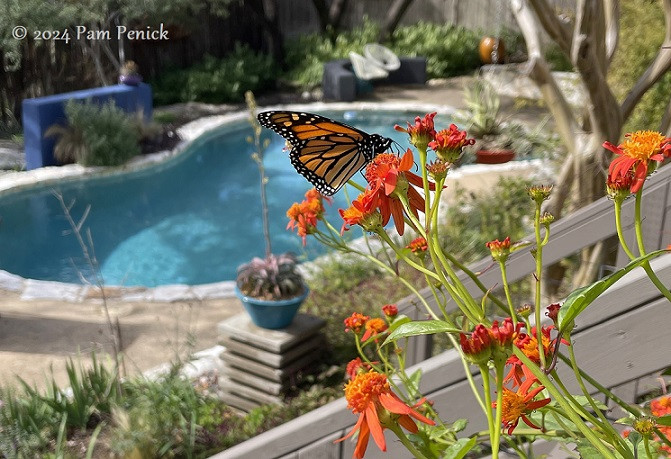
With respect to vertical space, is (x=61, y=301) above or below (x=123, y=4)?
below

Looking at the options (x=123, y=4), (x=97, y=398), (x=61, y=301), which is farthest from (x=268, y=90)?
(x=97, y=398)

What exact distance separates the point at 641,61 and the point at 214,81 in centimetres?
738

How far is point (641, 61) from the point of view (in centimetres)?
550

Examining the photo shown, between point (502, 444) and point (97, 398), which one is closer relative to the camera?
point (502, 444)

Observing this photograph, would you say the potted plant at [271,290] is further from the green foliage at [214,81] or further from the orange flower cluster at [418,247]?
the green foliage at [214,81]

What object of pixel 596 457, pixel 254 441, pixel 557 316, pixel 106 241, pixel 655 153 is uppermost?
pixel 655 153

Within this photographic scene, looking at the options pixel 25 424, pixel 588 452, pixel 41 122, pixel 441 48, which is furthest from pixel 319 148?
pixel 441 48

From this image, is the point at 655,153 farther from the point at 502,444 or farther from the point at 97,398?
the point at 97,398

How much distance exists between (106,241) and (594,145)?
537 cm

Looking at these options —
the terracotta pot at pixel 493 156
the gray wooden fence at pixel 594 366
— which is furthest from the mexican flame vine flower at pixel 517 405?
the terracotta pot at pixel 493 156

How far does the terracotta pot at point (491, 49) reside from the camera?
12.9 metres

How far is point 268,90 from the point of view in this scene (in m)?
12.7

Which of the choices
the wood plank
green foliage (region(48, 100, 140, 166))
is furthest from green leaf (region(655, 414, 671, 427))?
green foliage (region(48, 100, 140, 166))

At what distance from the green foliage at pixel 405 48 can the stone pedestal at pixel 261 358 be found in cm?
935
